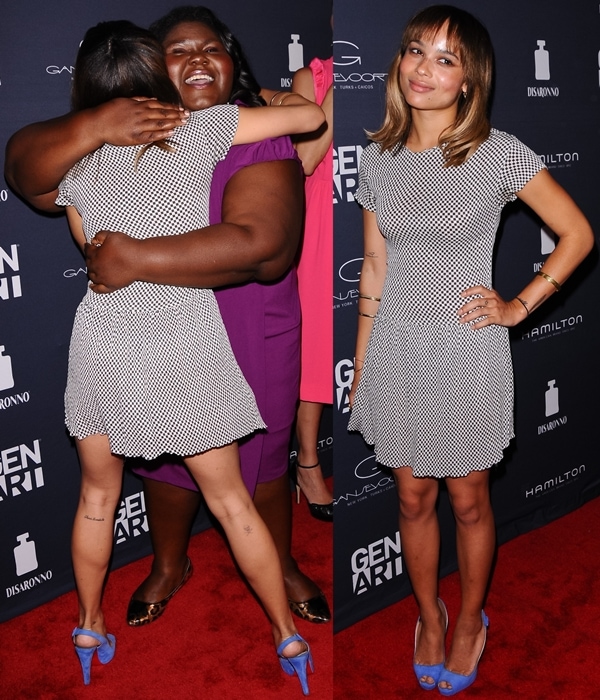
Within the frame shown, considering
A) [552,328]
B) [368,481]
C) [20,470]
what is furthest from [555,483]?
[20,470]

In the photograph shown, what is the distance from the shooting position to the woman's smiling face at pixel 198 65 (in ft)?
5.25

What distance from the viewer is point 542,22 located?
7.88 feet

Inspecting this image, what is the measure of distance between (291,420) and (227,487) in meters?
0.24

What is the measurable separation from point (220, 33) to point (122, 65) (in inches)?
8.0

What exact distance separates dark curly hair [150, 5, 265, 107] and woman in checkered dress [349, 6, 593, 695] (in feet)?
0.94

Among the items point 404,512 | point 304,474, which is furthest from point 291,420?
point 404,512

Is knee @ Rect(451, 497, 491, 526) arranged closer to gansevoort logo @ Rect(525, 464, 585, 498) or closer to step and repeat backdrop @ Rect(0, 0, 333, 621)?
step and repeat backdrop @ Rect(0, 0, 333, 621)

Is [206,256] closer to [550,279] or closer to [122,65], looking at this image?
[122,65]

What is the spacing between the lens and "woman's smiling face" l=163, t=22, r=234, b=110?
1.60 meters

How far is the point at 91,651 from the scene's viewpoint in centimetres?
216

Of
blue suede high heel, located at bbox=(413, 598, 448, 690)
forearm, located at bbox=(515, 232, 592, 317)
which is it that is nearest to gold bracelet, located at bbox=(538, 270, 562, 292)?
forearm, located at bbox=(515, 232, 592, 317)

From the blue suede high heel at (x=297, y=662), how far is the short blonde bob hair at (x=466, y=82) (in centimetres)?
114

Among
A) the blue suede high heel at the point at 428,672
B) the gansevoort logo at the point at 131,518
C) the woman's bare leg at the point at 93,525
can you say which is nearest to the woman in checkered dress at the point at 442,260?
the blue suede high heel at the point at 428,672

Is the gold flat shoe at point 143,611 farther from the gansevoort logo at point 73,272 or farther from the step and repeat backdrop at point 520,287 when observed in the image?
the gansevoort logo at point 73,272
